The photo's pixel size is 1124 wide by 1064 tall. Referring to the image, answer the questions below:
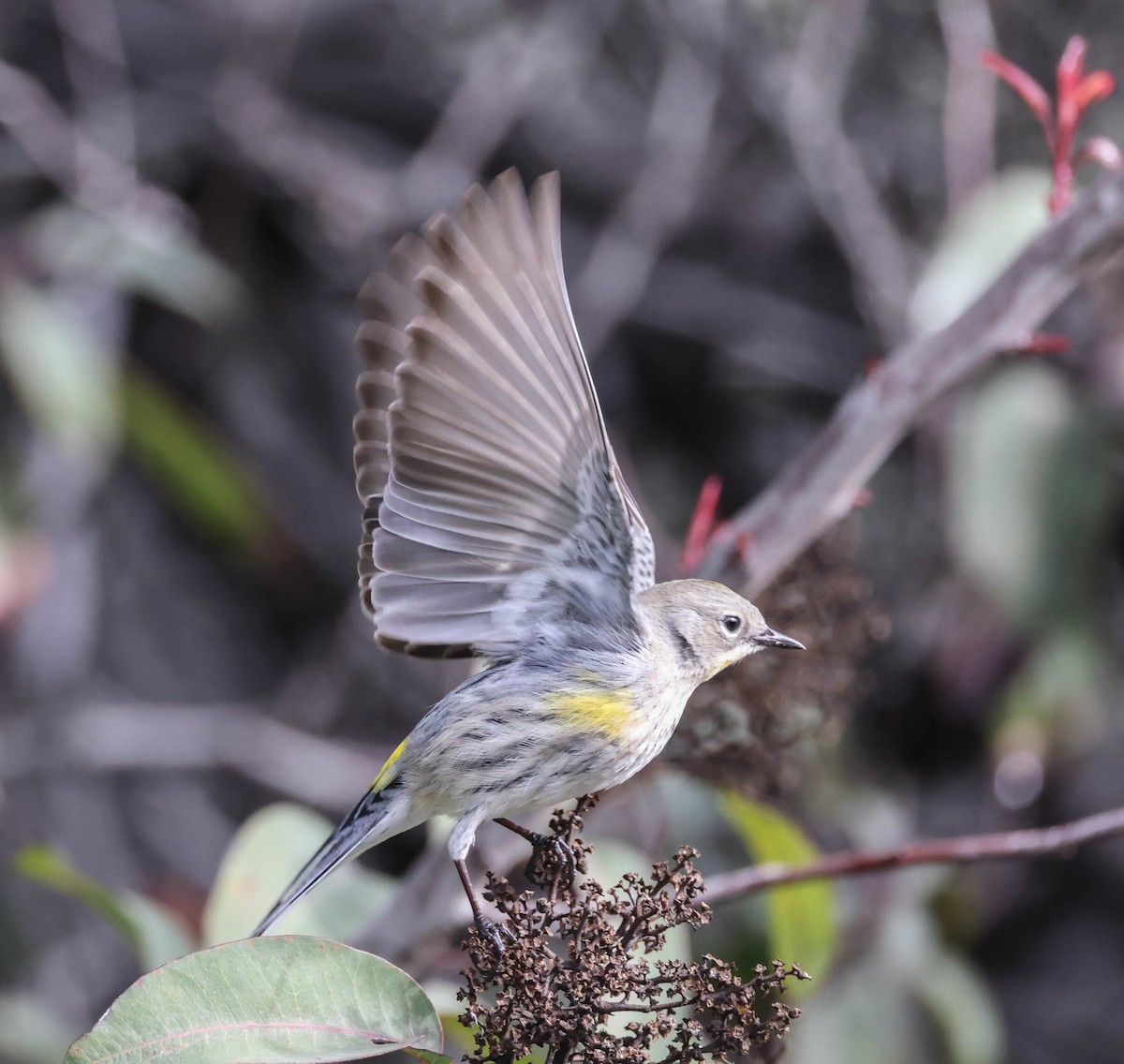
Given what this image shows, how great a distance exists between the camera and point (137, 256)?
13.3 feet

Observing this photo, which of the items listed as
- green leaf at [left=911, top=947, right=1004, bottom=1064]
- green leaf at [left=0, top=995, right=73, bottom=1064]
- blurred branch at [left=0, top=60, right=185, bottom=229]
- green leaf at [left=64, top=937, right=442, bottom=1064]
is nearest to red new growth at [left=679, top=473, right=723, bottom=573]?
green leaf at [left=64, top=937, right=442, bottom=1064]

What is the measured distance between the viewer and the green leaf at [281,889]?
228 centimetres

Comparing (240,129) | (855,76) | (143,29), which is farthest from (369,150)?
(855,76)

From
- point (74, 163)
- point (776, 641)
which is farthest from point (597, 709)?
point (74, 163)

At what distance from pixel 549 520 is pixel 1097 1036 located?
3.93m

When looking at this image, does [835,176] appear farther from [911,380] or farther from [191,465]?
[911,380]

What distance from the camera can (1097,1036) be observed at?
16.0ft

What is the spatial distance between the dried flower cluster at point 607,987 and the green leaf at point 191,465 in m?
3.00

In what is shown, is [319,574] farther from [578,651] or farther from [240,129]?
[578,651]

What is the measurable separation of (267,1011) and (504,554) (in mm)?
758

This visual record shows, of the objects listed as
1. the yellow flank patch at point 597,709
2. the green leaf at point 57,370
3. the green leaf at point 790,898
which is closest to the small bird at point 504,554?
the yellow flank patch at point 597,709

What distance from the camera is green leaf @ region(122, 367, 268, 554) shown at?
4273mm

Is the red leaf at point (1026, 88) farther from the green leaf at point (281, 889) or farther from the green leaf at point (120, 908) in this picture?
the green leaf at point (120, 908)

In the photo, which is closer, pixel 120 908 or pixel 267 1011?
pixel 267 1011
